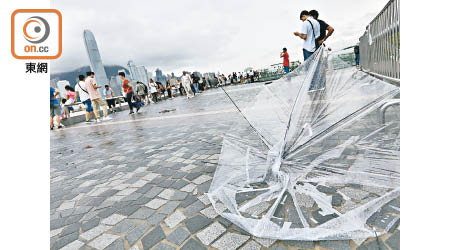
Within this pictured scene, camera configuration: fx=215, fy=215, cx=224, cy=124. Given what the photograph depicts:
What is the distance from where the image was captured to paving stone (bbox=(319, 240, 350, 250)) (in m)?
1.29

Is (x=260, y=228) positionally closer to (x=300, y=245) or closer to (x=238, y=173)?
(x=300, y=245)

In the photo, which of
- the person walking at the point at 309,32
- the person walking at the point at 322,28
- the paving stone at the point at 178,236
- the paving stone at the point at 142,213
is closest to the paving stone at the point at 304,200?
the paving stone at the point at 178,236

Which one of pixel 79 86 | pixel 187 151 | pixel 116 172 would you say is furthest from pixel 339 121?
pixel 79 86

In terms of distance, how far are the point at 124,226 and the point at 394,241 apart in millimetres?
1951

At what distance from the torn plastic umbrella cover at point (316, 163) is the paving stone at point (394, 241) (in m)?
0.05

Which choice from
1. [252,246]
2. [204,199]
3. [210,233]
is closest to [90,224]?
[204,199]

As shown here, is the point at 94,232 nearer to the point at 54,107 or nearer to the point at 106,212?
the point at 106,212

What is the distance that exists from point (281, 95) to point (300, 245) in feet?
4.39

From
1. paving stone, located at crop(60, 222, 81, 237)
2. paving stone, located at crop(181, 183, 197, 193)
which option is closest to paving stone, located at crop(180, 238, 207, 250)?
paving stone, located at crop(181, 183, 197, 193)

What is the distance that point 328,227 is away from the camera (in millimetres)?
1380

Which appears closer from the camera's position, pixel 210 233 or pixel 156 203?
pixel 210 233

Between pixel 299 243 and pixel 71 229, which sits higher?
pixel 299 243

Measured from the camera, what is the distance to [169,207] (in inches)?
79.0

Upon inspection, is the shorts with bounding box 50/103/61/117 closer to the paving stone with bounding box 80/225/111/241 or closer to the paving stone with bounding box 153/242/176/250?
the paving stone with bounding box 80/225/111/241
